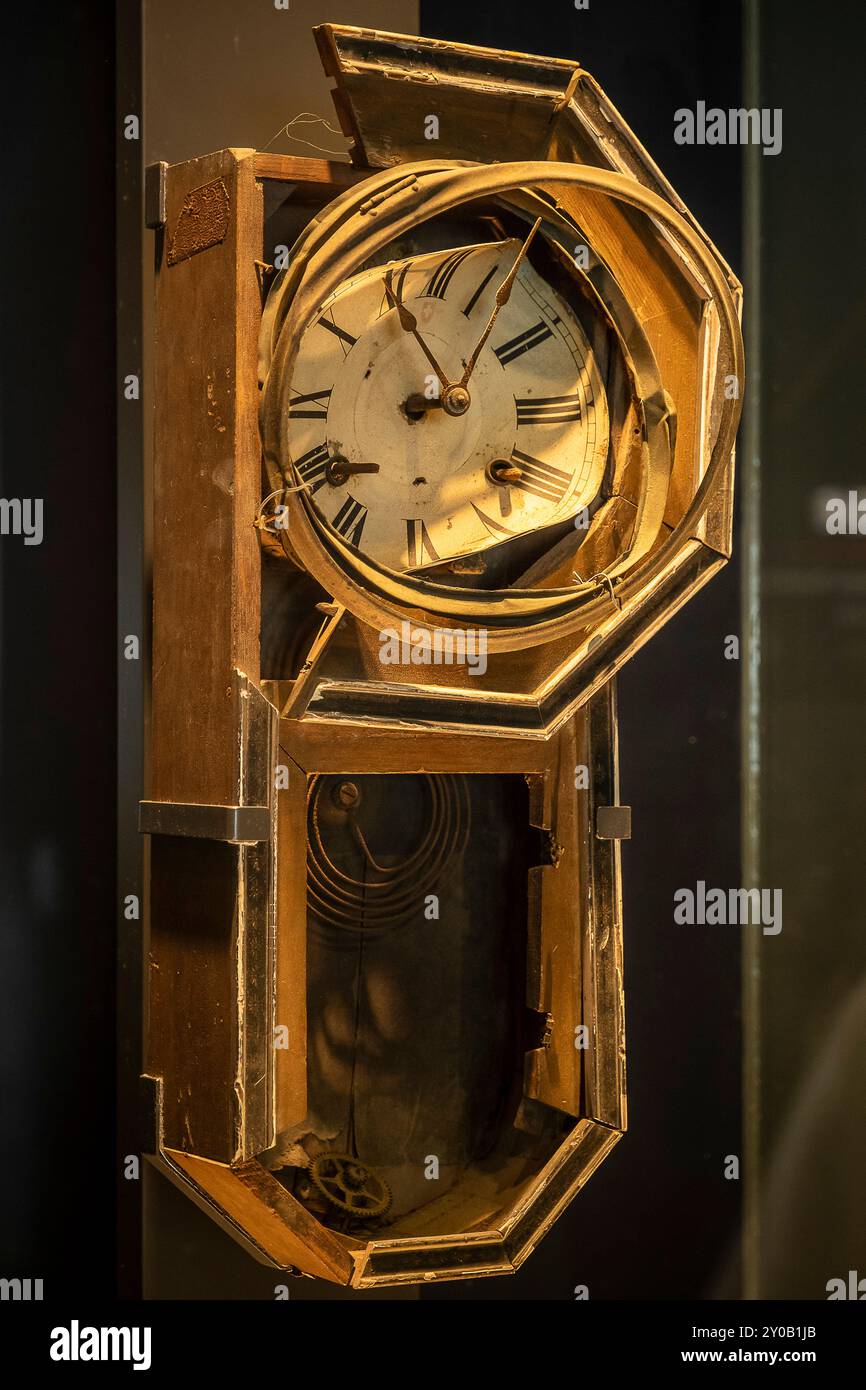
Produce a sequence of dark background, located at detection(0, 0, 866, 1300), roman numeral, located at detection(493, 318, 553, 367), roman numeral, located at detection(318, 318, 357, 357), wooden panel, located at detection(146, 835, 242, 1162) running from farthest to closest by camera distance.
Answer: dark background, located at detection(0, 0, 866, 1300), roman numeral, located at detection(493, 318, 553, 367), roman numeral, located at detection(318, 318, 357, 357), wooden panel, located at detection(146, 835, 242, 1162)

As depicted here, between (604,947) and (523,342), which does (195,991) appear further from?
(523,342)

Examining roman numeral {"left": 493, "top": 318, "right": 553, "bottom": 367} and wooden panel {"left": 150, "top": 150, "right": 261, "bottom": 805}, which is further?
roman numeral {"left": 493, "top": 318, "right": 553, "bottom": 367}

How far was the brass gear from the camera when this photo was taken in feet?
5.87

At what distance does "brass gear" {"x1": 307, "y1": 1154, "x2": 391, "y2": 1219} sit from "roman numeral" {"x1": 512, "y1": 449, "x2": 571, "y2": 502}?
0.89 metres

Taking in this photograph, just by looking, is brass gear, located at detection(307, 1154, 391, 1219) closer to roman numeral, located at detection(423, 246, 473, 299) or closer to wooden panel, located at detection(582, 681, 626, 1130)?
wooden panel, located at detection(582, 681, 626, 1130)

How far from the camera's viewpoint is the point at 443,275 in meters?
1.82

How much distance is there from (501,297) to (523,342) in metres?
0.07

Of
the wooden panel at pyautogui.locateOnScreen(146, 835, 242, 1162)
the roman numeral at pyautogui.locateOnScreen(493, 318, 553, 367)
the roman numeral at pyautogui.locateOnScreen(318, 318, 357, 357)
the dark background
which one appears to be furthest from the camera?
the dark background

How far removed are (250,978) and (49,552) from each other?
700 mm

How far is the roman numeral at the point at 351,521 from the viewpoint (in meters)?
1.77

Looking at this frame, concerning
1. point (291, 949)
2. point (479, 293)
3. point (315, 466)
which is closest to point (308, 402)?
point (315, 466)

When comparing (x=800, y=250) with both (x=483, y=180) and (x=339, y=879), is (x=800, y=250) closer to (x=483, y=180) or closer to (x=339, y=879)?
(x=483, y=180)

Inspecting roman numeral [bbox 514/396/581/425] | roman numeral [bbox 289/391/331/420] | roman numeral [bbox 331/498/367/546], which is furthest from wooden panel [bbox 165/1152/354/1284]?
roman numeral [bbox 514/396/581/425]

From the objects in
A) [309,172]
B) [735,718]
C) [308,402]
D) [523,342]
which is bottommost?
[735,718]
